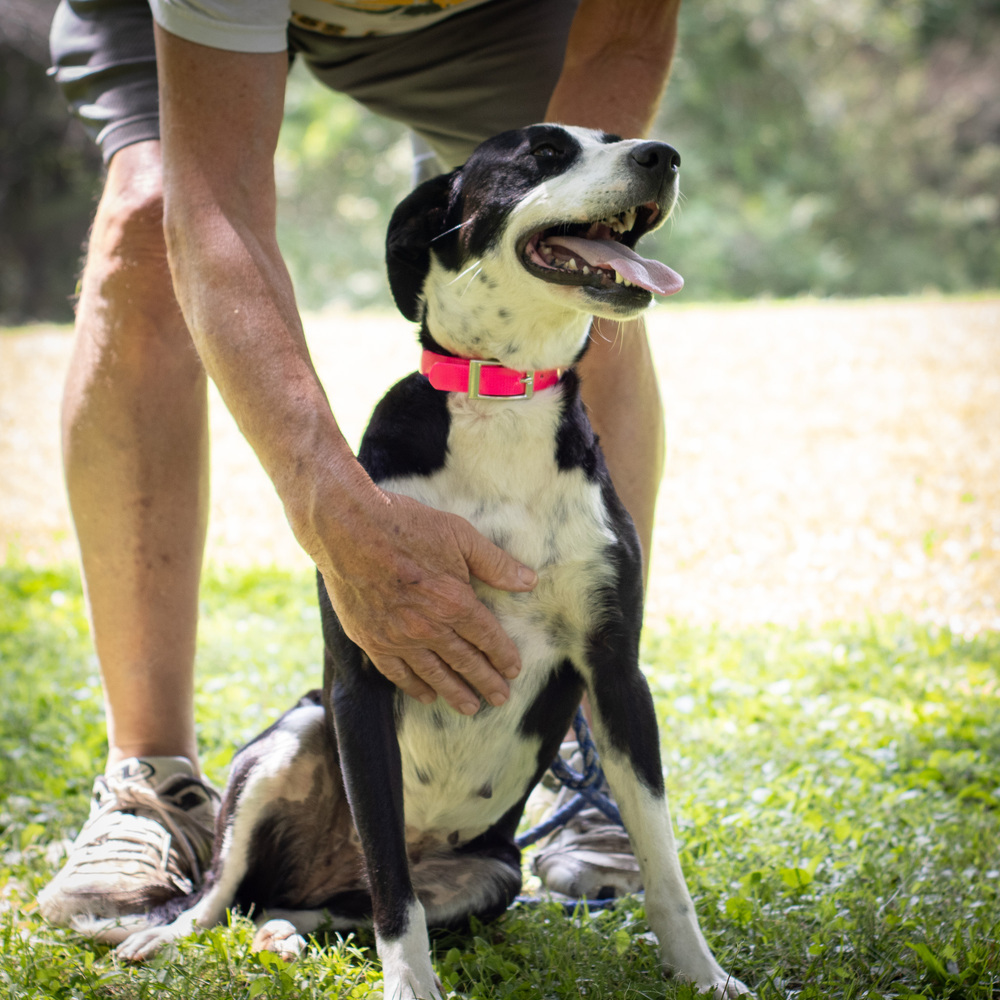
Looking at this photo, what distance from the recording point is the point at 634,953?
6.29 ft

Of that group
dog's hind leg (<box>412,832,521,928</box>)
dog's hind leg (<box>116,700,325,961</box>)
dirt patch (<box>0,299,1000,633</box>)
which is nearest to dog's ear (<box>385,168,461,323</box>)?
dog's hind leg (<box>116,700,325,961</box>)

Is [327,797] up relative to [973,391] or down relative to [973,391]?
down

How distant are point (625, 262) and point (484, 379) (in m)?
0.33

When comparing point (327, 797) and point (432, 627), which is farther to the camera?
point (327, 797)

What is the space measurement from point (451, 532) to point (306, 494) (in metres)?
0.25

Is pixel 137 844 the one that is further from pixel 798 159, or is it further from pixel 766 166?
pixel 798 159

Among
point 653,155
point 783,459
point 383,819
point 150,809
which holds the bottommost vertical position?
point 150,809

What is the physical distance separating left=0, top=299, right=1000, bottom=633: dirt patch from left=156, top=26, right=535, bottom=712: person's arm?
2.71 meters

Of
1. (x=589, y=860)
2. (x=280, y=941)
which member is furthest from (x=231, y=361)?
A: (x=589, y=860)

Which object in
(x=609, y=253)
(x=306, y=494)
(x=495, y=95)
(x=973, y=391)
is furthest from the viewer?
(x=973, y=391)

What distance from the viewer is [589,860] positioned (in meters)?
2.27

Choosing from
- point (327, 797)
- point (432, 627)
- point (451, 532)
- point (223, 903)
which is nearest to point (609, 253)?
Result: point (451, 532)

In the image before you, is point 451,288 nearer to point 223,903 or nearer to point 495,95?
point 495,95

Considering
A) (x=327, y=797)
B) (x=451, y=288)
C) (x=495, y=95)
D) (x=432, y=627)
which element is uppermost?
(x=495, y=95)
